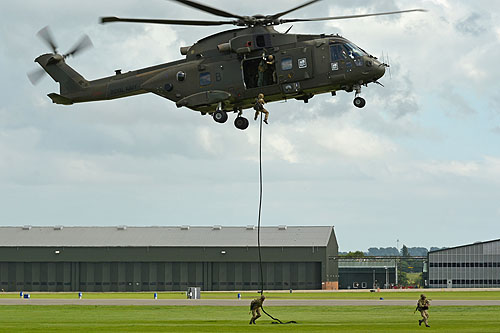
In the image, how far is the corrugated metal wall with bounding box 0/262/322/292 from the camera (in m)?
120

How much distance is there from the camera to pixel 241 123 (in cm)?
4625

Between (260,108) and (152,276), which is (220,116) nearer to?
(260,108)

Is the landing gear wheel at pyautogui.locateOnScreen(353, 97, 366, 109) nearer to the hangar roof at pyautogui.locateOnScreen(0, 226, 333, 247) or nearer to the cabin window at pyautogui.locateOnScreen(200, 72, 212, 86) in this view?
the cabin window at pyautogui.locateOnScreen(200, 72, 212, 86)

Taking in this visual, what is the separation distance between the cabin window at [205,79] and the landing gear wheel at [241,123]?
2.36 metres

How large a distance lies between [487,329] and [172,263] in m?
78.5

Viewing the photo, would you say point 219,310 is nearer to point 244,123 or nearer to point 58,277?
point 244,123

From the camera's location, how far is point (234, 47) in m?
45.5

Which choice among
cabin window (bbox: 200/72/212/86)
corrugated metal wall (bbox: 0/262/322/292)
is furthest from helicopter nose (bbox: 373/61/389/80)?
corrugated metal wall (bbox: 0/262/322/292)

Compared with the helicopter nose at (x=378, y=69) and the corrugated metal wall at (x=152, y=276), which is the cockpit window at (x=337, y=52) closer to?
the helicopter nose at (x=378, y=69)

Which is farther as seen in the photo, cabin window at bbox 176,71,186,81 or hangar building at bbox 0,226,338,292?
hangar building at bbox 0,226,338,292

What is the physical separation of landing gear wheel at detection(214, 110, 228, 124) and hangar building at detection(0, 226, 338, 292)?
248 ft

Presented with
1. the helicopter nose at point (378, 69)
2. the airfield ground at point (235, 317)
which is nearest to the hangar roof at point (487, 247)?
the airfield ground at point (235, 317)

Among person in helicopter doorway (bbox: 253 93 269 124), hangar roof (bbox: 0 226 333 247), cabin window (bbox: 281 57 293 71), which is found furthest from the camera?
hangar roof (bbox: 0 226 333 247)

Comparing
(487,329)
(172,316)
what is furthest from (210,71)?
(172,316)
